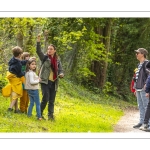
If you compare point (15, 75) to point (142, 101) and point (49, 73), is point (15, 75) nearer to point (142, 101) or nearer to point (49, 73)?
point (49, 73)

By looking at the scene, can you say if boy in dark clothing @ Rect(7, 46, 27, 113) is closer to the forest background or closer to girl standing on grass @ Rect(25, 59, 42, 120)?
girl standing on grass @ Rect(25, 59, 42, 120)

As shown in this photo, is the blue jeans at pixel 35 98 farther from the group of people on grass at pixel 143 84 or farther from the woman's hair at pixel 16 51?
the group of people on grass at pixel 143 84

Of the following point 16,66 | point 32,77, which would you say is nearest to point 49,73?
point 32,77

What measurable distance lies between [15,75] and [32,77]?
1.36ft

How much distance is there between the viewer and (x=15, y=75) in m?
8.93

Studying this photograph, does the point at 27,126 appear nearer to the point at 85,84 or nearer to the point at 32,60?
the point at 32,60

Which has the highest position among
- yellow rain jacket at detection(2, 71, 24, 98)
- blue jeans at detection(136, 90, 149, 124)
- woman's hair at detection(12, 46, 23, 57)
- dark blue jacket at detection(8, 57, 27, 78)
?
woman's hair at detection(12, 46, 23, 57)

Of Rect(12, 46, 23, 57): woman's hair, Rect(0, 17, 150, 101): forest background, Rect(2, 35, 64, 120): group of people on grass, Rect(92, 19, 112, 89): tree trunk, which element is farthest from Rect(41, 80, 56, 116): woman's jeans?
Rect(92, 19, 112, 89): tree trunk

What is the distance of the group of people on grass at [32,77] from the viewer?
8.82 m

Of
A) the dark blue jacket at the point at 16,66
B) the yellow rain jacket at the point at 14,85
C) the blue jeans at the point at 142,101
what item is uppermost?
the dark blue jacket at the point at 16,66

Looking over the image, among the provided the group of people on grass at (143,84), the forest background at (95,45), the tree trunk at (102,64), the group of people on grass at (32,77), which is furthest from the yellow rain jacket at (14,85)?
the tree trunk at (102,64)

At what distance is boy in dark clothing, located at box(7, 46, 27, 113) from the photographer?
8.81 metres

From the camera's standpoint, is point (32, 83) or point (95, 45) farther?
point (95, 45)
